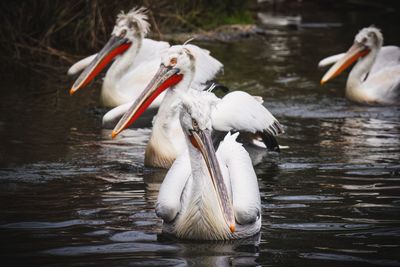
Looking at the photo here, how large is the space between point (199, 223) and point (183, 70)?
2523 millimetres

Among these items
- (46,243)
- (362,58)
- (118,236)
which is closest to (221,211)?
(118,236)

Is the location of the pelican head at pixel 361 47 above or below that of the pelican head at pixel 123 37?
below

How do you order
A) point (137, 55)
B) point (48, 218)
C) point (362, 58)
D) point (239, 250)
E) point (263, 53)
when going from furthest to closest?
point (263, 53), point (362, 58), point (137, 55), point (48, 218), point (239, 250)

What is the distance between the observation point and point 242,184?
464cm

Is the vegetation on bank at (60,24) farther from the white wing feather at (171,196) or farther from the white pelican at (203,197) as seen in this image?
the white pelican at (203,197)

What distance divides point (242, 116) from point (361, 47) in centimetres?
413

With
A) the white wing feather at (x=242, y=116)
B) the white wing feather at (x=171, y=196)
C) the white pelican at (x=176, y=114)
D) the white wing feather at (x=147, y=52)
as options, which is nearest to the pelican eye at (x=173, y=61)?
the white pelican at (x=176, y=114)

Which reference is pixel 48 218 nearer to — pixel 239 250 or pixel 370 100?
pixel 239 250

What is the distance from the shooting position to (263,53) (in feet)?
42.5

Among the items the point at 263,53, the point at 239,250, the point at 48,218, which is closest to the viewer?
the point at 239,250

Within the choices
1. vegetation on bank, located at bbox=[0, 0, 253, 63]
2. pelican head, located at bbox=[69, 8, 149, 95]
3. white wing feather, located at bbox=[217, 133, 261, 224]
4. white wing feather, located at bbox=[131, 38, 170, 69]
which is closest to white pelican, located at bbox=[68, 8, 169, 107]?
pelican head, located at bbox=[69, 8, 149, 95]

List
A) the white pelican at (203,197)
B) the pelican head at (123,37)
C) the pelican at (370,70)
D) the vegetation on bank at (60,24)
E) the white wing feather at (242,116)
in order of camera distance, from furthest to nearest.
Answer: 1. the vegetation on bank at (60,24)
2. the pelican at (370,70)
3. the pelican head at (123,37)
4. the white wing feather at (242,116)
5. the white pelican at (203,197)

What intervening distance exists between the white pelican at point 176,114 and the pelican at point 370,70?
3007 mm

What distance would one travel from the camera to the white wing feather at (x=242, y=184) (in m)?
4.50
